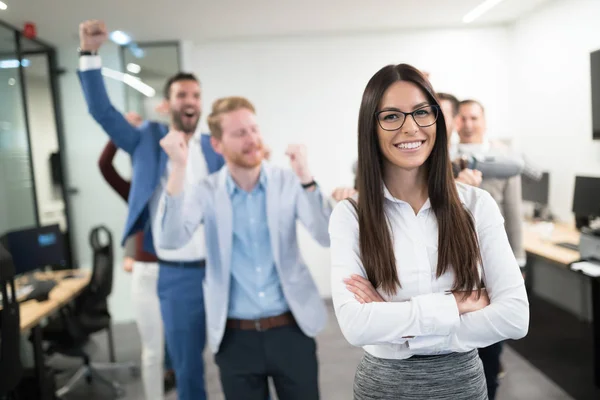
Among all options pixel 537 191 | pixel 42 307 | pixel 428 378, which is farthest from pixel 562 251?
pixel 42 307

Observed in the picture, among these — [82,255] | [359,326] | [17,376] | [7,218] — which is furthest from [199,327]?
[82,255]

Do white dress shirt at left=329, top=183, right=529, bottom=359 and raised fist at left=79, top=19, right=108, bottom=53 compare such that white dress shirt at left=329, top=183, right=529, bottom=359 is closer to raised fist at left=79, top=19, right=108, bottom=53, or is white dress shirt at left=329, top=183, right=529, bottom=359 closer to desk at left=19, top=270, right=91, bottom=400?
raised fist at left=79, top=19, right=108, bottom=53

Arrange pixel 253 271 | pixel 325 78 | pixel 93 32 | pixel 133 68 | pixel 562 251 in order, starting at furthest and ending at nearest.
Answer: pixel 133 68 < pixel 325 78 < pixel 562 251 < pixel 253 271 < pixel 93 32

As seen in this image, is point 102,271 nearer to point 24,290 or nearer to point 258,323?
point 24,290

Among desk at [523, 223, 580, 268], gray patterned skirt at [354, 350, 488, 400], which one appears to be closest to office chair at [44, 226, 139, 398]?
gray patterned skirt at [354, 350, 488, 400]

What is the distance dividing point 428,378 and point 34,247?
114 inches

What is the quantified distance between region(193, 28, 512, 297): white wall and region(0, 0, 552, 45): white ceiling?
80mm

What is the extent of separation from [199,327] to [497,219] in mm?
1357

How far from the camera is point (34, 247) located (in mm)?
3070

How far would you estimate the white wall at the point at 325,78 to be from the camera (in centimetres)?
194

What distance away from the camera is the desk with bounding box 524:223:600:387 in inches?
99.4

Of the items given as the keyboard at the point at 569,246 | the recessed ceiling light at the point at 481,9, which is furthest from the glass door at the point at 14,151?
the keyboard at the point at 569,246

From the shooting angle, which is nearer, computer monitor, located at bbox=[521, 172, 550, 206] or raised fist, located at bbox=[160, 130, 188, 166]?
raised fist, located at bbox=[160, 130, 188, 166]

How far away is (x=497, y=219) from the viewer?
920 millimetres
